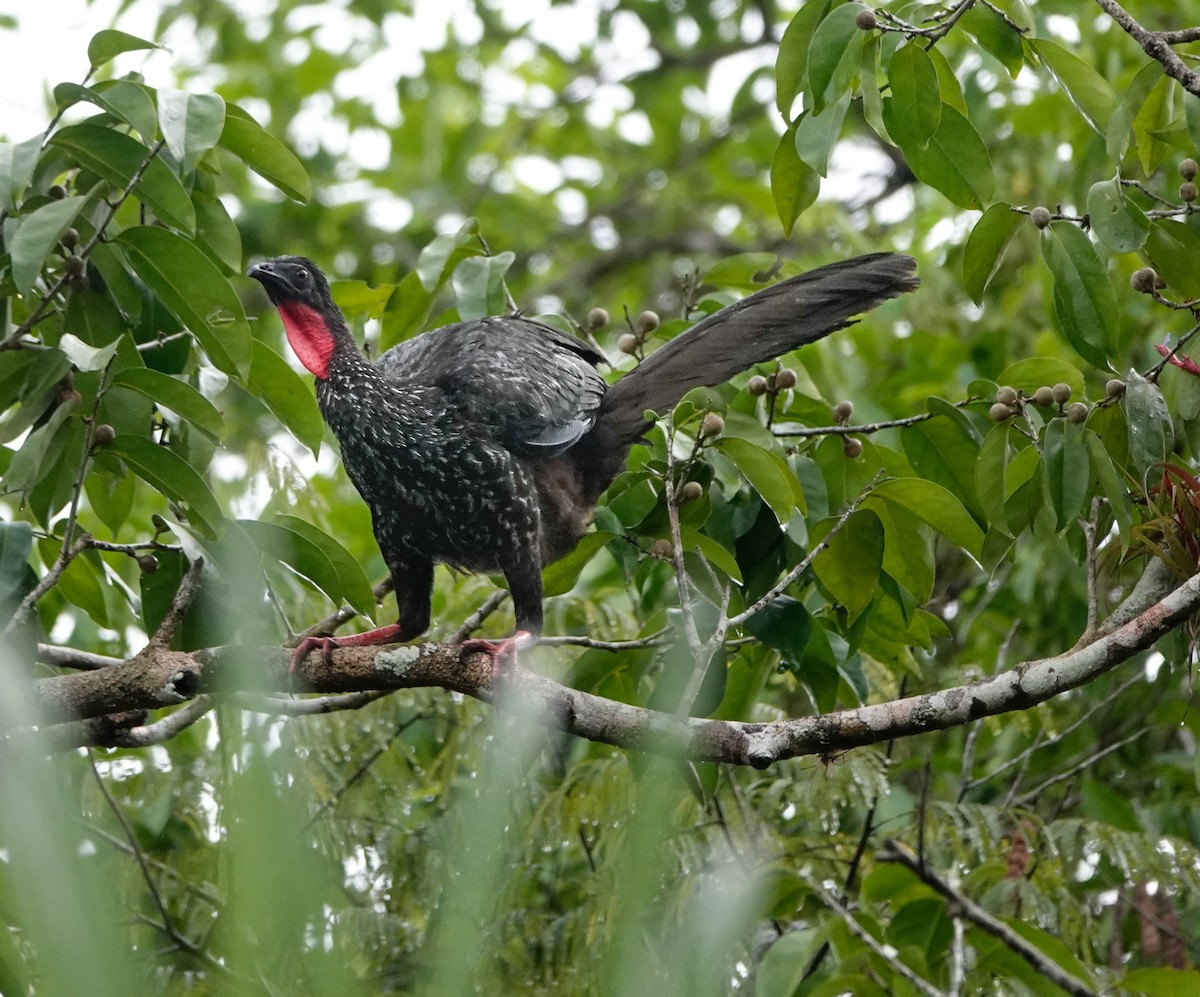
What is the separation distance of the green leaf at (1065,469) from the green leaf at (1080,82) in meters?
0.63

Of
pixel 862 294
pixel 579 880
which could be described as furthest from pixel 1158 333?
pixel 579 880

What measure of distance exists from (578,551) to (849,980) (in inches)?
35.3

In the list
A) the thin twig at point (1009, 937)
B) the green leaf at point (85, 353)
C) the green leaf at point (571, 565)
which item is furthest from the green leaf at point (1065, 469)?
the green leaf at point (85, 353)

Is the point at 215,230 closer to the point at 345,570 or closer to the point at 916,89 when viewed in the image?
the point at 345,570

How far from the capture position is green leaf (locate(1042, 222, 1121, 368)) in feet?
7.51

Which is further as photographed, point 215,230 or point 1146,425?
point 215,230

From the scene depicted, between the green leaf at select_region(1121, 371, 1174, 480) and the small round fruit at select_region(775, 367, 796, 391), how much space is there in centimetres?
72

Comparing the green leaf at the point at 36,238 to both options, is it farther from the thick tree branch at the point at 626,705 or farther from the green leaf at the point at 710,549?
the green leaf at the point at 710,549

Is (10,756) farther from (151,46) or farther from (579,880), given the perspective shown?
(579,880)

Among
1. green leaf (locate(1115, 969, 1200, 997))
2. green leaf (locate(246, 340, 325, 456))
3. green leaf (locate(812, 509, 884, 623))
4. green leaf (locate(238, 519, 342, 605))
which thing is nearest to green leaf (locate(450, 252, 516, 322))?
green leaf (locate(246, 340, 325, 456))

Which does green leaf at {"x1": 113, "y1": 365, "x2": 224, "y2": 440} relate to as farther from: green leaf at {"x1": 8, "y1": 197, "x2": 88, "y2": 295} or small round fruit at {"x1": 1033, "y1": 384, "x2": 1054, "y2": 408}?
small round fruit at {"x1": 1033, "y1": 384, "x2": 1054, "y2": 408}

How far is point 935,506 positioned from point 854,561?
6.7 inches

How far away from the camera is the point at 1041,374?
8.55 ft

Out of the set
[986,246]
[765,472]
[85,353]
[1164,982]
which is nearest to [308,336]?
[85,353]
